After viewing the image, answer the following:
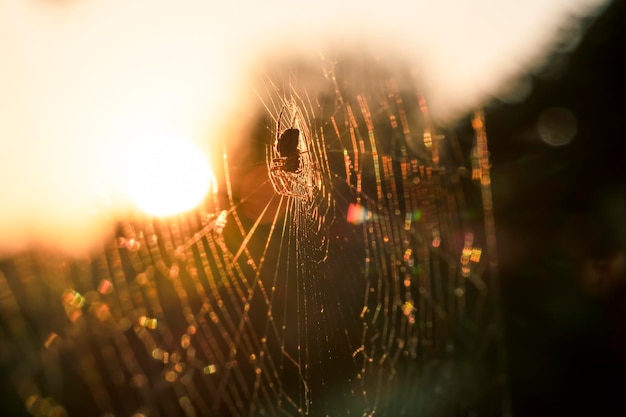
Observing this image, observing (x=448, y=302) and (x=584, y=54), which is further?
(x=584, y=54)

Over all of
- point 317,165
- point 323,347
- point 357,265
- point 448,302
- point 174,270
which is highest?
point 317,165

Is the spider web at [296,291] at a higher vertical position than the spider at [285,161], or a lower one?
lower

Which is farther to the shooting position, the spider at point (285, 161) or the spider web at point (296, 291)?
the spider at point (285, 161)

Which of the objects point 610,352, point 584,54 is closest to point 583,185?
point 610,352

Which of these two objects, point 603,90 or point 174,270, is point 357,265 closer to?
point 174,270

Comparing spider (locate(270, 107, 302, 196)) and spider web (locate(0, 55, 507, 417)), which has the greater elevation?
spider (locate(270, 107, 302, 196))
